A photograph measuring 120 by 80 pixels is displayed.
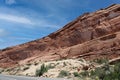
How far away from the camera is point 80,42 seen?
81.2 metres

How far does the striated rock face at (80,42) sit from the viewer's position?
67175 mm

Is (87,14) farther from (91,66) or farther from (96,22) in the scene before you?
(91,66)

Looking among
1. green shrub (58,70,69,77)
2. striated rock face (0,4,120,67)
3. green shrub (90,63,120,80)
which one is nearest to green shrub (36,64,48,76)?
green shrub (58,70,69,77)

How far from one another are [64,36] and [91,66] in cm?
3006

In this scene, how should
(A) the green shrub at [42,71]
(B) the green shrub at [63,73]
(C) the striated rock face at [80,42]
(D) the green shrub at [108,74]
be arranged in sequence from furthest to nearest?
1. (C) the striated rock face at [80,42]
2. (A) the green shrub at [42,71]
3. (B) the green shrub at [63,73]
4. (D) the green shrub at [108,74]

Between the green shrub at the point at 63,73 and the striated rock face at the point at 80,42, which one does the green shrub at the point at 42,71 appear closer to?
the green shrub at the point at 63,73

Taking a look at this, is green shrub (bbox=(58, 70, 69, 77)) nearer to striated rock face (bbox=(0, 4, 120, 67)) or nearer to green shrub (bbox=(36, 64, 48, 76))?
green shrub (bbox=(36, 64, 48, 76))

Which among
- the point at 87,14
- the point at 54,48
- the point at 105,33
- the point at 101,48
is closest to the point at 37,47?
the point at 54,48

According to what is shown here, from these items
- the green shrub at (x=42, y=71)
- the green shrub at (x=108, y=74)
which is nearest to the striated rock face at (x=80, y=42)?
the green shrub at (x=42, y=71)

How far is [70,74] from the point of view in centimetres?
5231

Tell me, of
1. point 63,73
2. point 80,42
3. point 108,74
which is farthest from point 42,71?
point 80,42

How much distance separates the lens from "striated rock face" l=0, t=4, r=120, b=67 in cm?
6718

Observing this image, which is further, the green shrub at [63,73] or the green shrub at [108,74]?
the green shrub at [63,73]

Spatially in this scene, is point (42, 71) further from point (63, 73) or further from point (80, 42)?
point (80, 42)
